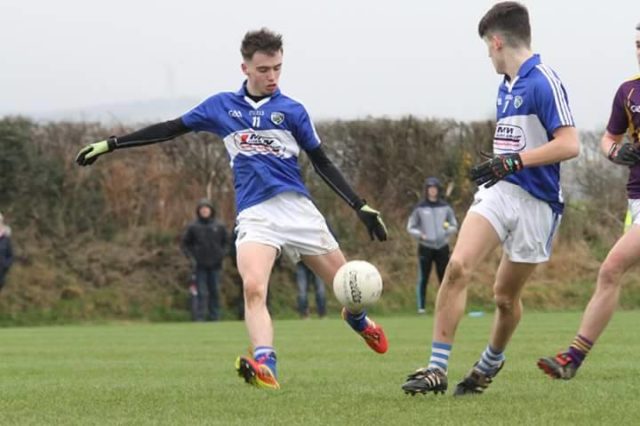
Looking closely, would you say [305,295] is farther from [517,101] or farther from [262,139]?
[517,101]

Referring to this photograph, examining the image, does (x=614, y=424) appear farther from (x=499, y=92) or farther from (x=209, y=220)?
(x=209, y=220)

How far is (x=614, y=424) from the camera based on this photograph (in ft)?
20.7

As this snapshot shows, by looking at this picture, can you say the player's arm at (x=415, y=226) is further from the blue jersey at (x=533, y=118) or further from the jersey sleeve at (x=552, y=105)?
the jersey sleeve at (x=552, y=105)

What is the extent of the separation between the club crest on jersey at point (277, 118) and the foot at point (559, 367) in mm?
2363

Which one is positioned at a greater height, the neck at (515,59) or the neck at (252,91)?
the neck at (515,59)

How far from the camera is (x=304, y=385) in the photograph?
29.2ft

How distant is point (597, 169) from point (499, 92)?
810 inches

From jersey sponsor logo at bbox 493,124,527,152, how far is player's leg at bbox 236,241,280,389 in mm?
1880

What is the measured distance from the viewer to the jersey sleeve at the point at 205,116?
30.7 feet

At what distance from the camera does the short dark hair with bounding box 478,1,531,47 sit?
802cm

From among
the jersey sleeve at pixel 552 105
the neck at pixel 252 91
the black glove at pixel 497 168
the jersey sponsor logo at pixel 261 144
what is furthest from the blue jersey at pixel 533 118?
the neck at pixel 252 91

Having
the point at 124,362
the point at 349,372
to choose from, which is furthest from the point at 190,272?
the point at 349,372

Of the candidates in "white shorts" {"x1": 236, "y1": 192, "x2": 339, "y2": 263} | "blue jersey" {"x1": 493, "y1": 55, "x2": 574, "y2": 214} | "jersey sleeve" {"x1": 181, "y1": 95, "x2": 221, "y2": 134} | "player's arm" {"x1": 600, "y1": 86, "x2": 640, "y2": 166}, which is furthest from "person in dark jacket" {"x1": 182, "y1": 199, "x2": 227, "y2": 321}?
"blue jersey" {"x1": 493, "y1": 55, "x2": 574, "y2": 214}

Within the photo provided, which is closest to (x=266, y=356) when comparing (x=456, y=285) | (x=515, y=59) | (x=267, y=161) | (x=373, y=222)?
(x=373, y=222)
